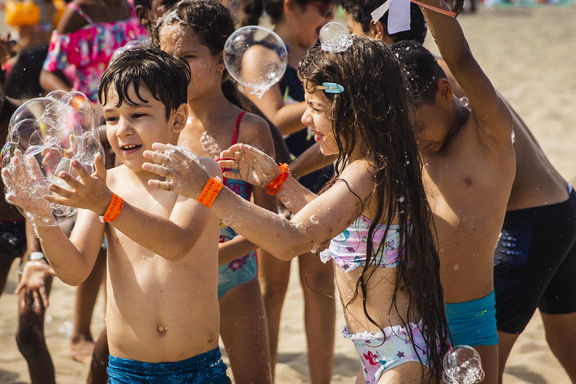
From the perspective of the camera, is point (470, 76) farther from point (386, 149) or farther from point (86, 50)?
point (86, 50)

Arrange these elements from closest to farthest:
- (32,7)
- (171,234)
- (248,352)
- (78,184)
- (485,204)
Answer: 1. (78,184)
2. (171,234)
3. (485,204)
4. (248,352)
5. (32,7)

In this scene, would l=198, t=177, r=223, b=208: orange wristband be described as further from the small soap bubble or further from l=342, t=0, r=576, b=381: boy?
the small soap bubble

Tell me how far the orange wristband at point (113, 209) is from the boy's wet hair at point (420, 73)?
3.60 ft

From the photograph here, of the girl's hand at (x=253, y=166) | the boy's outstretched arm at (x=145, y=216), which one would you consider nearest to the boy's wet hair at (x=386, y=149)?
the girl's hand at (x=253, y=166)

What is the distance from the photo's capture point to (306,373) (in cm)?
416

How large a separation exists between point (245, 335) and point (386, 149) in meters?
1.10

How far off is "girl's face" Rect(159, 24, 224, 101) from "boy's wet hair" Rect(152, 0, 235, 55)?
0.02m

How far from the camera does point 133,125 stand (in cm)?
239

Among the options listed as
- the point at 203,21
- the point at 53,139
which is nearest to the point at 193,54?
the point at 203,21

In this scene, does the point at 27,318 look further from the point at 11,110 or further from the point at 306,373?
the point at 306,373

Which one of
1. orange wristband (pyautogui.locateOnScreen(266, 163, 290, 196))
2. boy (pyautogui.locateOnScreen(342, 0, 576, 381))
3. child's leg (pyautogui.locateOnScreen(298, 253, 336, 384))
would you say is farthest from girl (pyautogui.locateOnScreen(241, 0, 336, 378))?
orange wristband (pyautogui.locateOnScreen(266, 163, 290, 196))

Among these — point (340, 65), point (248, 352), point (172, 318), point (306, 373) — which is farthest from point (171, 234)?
point (306, 373)

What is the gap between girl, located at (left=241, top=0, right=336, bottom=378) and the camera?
145 inches

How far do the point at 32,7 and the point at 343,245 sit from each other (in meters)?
4.92
